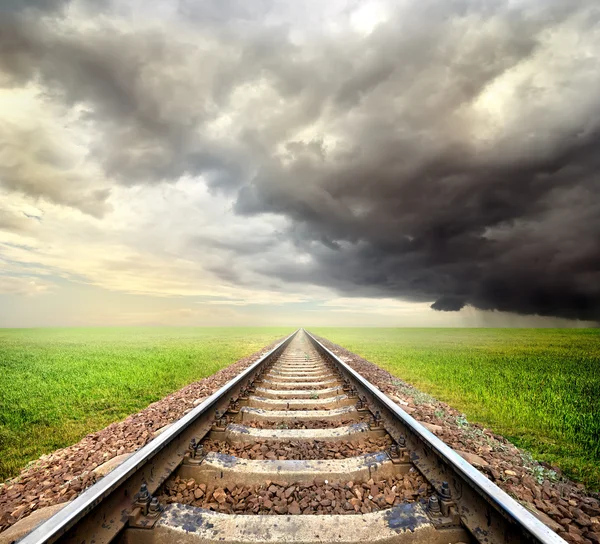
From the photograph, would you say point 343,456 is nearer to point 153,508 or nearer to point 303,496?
point 303,496

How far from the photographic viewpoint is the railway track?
6.17 ft

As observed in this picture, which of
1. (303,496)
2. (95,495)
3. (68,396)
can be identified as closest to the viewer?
(95,495)

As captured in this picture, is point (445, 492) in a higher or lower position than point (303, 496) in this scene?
higher

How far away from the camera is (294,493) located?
247cm

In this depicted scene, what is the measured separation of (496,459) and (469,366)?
883 centimetres

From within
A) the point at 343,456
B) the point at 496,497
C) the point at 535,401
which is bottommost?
the point at 535,401

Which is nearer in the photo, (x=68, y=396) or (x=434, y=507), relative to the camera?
(x=434, y=507)

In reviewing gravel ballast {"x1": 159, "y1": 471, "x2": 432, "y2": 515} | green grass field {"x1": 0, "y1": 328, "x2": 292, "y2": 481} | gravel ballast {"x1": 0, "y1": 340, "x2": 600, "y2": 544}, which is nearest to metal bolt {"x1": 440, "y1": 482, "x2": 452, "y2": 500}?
gravel ballast {"x1": 159, "y1": 471, "x2": 432, "y2": 515}

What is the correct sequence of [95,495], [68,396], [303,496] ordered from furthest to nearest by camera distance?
[68,396] < [303,496] < [95,495]

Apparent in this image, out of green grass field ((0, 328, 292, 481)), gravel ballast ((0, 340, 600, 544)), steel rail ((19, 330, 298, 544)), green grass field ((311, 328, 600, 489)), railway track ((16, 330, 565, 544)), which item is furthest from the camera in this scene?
green grass field ((0, 328, 292, 481))

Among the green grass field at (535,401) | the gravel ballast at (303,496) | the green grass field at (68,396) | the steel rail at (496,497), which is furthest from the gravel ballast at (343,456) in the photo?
the steel rail at (496,497)

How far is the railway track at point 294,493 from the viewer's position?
1881 millimetres

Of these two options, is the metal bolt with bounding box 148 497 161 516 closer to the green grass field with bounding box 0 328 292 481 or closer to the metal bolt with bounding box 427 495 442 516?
the metal bolt with bounding box 427 495 442 516

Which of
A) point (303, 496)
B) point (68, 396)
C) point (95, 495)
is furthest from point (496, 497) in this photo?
point (68, 396)
